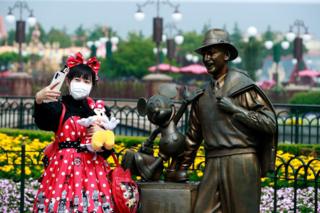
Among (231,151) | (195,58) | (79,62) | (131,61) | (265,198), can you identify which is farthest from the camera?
(195,58)

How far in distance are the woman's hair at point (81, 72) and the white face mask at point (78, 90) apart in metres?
0.06

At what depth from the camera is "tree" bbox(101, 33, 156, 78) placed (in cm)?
5519

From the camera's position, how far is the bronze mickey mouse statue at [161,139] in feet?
19.9

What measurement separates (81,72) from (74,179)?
2.64 ft

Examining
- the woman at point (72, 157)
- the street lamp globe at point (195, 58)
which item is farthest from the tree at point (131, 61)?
the woman at point (72, 157)

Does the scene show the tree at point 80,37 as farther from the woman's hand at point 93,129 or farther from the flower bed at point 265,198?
the woman's hand at point 93,129

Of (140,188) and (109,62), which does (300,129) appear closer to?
(140,188)

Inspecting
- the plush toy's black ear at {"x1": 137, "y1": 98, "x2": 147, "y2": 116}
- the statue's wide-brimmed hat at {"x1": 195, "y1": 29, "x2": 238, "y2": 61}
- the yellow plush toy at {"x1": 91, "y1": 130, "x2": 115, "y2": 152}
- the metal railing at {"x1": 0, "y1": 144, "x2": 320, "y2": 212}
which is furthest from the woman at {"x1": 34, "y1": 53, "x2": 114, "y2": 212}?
the metal railing at {"x1": 0, "y1": 144, "x2": 320, "y2": 212}

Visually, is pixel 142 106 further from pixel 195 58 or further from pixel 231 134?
pixel 195 58

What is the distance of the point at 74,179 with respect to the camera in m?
6.00

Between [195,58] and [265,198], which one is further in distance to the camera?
[195,58]

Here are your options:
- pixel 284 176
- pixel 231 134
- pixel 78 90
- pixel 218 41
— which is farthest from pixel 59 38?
pixel 231 134

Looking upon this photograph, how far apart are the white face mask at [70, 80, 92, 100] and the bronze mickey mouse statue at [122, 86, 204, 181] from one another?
40 cm

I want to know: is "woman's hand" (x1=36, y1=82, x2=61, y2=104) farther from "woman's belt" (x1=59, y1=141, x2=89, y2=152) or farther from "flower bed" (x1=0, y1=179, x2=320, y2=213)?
"flower bed" (x1=0, y1=179, x2=320, y2=213)
